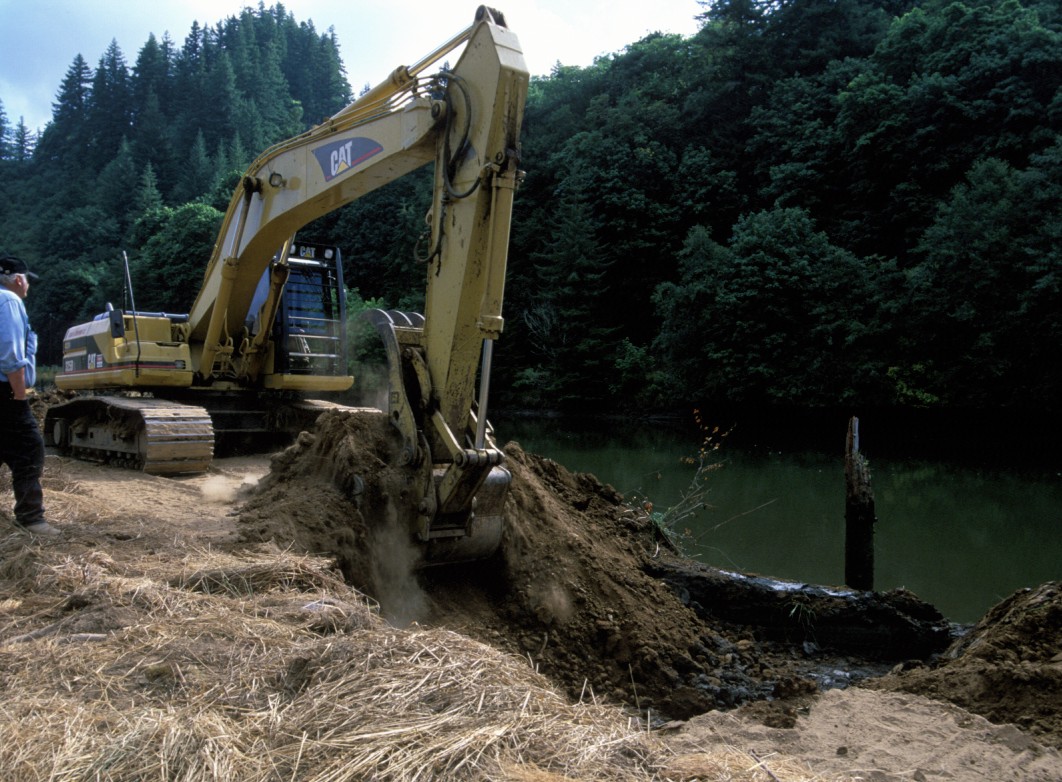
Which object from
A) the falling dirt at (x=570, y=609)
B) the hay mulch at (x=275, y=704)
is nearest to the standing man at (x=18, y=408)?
the falling dirt at (x=570, y=609)

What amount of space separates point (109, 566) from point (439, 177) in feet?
10.7

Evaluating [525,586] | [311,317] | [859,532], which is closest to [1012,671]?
[525,586]

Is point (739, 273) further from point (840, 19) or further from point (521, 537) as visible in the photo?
point (521, 537)

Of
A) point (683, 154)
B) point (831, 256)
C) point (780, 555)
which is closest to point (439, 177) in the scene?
point (780, 555)

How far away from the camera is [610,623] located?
6074 mm

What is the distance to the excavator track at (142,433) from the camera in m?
8.80

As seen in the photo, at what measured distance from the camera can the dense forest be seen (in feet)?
76.8

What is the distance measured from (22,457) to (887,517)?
11633mm

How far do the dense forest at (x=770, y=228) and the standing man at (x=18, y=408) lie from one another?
22514mm

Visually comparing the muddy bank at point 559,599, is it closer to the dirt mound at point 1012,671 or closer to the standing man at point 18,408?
the dirt mound at point 1012,671

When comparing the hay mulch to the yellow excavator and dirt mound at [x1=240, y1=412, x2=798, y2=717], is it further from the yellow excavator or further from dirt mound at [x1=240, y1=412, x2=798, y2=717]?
the yellow excavator

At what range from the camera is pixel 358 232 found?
165 feet

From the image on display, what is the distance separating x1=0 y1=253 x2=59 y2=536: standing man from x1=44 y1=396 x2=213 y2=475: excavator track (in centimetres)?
335

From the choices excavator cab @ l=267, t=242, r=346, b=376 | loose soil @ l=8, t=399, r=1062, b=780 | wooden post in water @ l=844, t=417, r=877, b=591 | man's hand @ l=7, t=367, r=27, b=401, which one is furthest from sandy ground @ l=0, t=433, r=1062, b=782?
excavator cab @ l=267, t=242, r=346, b=376
